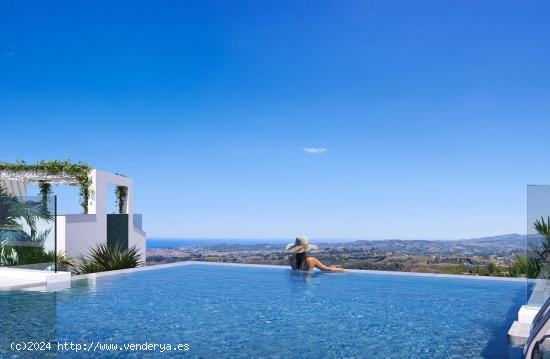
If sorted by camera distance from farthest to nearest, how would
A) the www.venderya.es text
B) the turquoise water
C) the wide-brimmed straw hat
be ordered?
the wide-brimmed straw hat
the turquoise water
the www.venderya.es text

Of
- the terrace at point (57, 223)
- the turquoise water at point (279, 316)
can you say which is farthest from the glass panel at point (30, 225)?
the turquoise water at point (279, 316)

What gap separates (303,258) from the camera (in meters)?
14.1

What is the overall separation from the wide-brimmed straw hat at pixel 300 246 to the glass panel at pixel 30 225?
5985mm

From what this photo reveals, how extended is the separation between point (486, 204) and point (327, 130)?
17.8 metres

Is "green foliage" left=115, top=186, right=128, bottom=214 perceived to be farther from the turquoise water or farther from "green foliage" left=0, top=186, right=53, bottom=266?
"green foliage" left=0, top=186, right=53, bottom=266

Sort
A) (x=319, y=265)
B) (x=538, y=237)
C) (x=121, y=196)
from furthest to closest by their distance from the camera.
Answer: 1. (x=121, y=196)
2. (x=319, y=265)
3. (x=538, y=237)

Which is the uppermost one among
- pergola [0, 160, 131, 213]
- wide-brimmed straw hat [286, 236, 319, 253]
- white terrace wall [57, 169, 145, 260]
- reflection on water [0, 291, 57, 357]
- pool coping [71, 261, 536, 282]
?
pergola [0, 160, 131, 213]

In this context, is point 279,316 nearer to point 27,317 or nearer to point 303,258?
point 27,317

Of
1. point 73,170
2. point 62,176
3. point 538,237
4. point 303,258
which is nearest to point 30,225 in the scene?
point 73,170

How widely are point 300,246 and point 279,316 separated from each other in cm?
589

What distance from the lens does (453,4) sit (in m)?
20.3

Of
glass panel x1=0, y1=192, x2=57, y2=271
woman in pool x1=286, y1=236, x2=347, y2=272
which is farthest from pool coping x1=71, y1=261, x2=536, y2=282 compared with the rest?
glass panel x1=0, y1=192, x2=57, y2=271

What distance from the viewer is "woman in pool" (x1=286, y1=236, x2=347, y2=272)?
45.4 feet

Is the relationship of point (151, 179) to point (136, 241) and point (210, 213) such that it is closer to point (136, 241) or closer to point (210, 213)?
point (210, 213)
